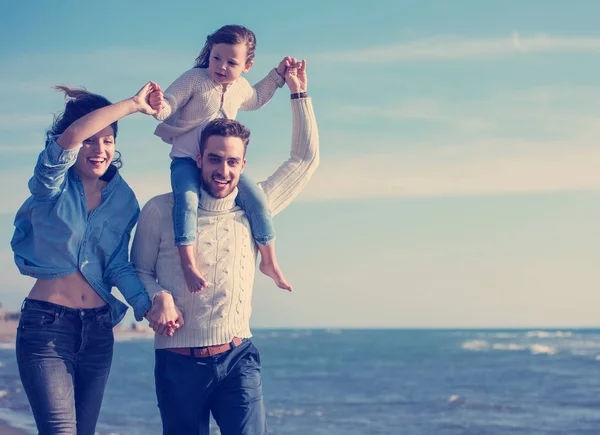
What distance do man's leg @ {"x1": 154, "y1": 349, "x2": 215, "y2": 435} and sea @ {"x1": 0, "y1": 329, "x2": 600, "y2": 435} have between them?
23.1ft

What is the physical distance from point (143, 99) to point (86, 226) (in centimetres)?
59

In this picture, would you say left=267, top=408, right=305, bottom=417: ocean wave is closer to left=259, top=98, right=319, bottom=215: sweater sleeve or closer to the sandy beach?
the sandy beach

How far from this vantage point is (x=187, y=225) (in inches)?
144

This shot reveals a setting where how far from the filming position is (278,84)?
433 cm

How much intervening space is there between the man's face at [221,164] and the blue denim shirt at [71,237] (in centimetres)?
42

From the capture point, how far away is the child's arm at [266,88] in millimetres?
4289

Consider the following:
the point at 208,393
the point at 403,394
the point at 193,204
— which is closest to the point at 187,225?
the point at 193,204

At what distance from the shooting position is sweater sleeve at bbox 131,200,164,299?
3766 mm

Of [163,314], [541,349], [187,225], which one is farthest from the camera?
[541,349]

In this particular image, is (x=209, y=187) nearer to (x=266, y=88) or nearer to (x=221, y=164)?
(x=221, y=164)

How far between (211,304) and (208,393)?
1.26 feet

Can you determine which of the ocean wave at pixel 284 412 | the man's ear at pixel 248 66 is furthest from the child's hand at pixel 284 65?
the ocean wave at pixel 284 412

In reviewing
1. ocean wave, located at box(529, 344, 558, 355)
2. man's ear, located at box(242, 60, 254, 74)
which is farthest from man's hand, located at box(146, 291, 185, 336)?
ocean wave, located at box(529, 344, 558, 355)

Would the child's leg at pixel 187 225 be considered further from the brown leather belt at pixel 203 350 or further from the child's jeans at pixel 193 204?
the brown leather belt at pixel 203 350
